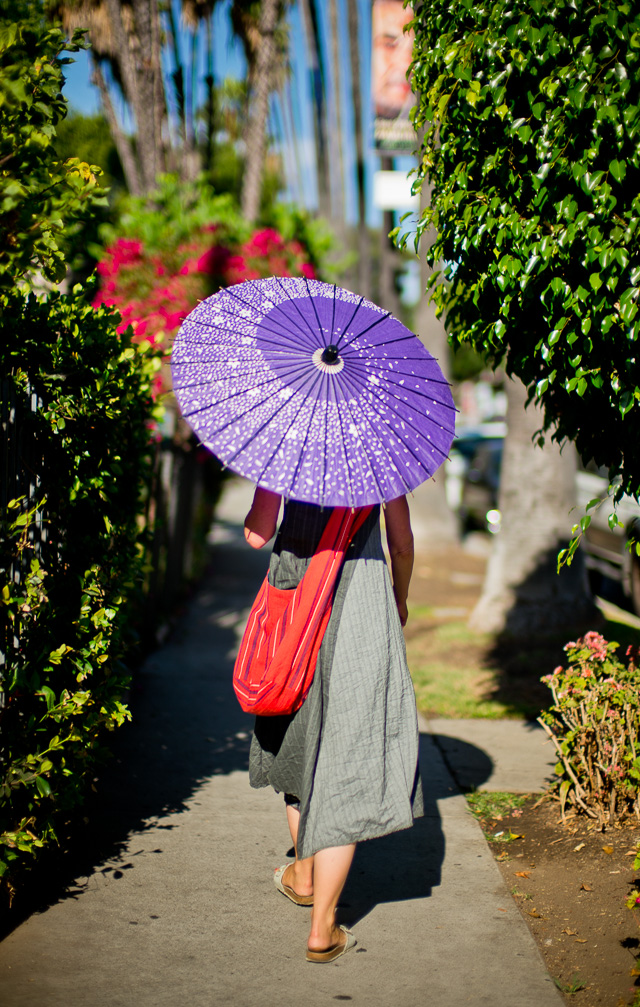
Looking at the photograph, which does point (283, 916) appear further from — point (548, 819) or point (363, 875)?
point (548, 819)

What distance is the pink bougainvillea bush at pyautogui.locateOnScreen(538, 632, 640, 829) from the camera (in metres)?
3.54

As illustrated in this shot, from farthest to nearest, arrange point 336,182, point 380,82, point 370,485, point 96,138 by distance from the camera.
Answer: point 96,138 < point 336,182 < point 380,82 < point 370,485

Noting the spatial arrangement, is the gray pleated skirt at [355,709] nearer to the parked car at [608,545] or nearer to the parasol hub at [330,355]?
the parasol hub at [330,355]

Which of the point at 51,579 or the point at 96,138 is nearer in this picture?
the point at 51,579

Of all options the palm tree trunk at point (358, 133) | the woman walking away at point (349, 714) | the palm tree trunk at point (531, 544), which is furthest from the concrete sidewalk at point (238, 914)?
the palm tree trunk at point (358, 133)

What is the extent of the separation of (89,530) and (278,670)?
1.08 m

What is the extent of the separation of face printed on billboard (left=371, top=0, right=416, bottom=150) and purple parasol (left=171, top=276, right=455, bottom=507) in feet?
26.8

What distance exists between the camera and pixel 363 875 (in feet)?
11.4

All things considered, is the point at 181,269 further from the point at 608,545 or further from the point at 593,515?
the point at 608,545

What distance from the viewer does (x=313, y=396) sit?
2.68 metres

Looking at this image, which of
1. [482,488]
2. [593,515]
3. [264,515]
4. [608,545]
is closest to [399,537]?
[264,515]

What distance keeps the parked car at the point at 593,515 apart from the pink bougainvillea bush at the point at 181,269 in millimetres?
3527

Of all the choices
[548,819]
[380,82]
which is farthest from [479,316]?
[380,82]

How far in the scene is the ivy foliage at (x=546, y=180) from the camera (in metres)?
2.65
